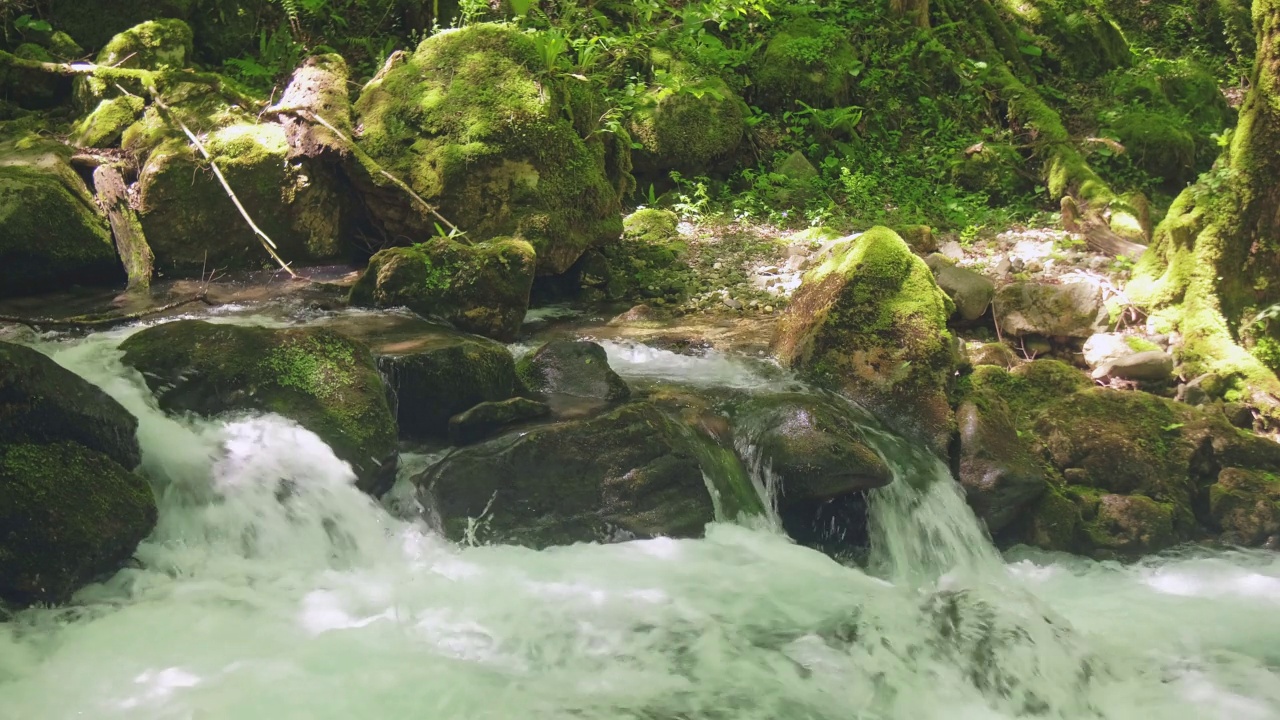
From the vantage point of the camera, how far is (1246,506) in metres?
5.92

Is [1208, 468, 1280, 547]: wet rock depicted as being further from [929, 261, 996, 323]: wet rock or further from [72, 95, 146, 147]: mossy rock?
[72, 95, 146, 147]: mossy rock

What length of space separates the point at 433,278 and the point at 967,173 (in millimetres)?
8034

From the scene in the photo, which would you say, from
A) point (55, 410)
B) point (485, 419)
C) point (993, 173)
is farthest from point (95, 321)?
point (993, 173)

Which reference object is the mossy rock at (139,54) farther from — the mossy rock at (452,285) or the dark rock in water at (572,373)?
the dark rock in water at (572,373)

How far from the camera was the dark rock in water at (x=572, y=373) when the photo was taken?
5836 mm

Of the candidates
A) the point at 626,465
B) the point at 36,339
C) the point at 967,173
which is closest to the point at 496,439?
the point at 626,465

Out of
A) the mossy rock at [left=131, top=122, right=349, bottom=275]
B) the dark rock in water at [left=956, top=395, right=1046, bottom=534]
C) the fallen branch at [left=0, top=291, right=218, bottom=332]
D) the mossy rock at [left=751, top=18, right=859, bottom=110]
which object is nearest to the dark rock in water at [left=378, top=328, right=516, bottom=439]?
the fallen branch at [left=0, top=291, right=218, bottom=332]

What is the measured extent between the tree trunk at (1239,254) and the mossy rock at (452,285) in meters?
5.45

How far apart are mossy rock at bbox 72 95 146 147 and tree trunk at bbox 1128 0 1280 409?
9.13m

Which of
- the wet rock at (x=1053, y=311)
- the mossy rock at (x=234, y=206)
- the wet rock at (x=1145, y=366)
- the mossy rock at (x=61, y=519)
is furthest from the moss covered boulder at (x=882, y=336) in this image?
the mossy rock at (x=61, y=519)

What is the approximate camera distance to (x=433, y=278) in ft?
21.9

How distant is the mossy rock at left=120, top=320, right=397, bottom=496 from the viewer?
4777 mm

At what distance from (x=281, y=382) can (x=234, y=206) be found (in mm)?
3342

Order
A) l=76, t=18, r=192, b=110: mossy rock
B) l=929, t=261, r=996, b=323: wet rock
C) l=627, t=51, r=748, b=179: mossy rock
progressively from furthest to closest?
l=627, t=51, r=748, b=179: mossy rock, l=76, t=18, r=192, b=110: mossy rock, l=929, t=261, r=996, b=323: wet rock
